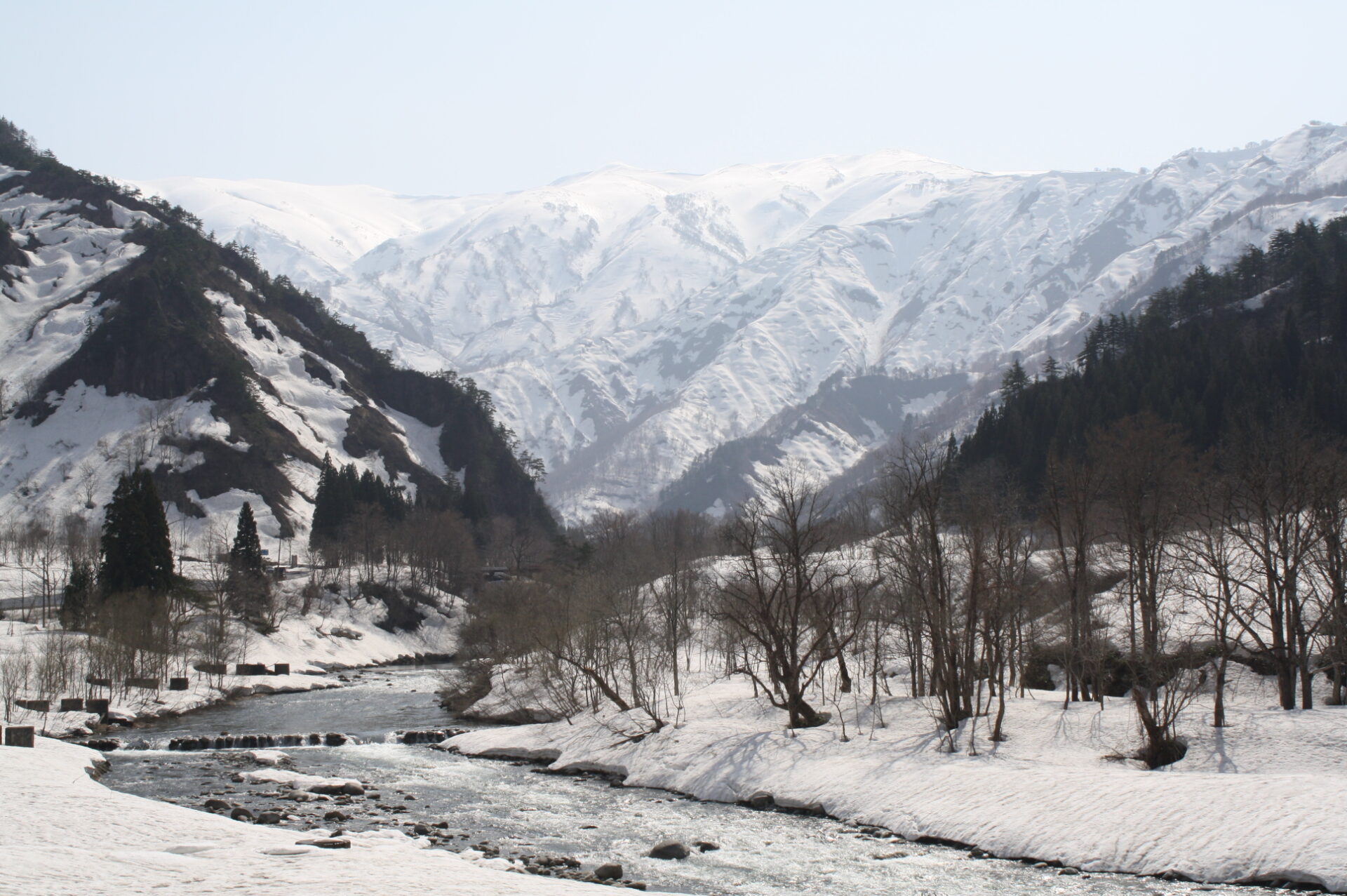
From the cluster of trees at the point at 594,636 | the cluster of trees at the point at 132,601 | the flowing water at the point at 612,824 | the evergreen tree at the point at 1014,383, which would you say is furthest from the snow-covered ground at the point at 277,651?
the evergreen tree at the point at 1014,383

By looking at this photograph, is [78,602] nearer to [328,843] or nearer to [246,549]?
[246,549]

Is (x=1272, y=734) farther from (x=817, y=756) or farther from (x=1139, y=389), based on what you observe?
(x=1139, y=389)

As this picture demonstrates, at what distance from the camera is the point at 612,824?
1340 inches

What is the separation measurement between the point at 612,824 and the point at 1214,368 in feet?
384

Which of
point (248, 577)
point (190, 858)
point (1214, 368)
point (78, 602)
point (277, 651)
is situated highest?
point (1214, 368)

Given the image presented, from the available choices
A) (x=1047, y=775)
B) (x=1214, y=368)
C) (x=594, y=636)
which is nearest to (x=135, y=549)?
(x=594, y=636)

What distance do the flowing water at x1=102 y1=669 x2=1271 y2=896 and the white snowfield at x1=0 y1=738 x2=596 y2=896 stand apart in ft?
13.5

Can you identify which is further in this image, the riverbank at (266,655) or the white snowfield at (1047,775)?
the riverbank at (266,655)

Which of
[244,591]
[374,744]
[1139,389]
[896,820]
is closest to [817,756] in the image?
[896,820]

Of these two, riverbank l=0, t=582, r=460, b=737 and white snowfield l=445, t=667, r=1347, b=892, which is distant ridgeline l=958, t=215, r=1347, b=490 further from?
riverbank l=0, t=582, r=460, b=737

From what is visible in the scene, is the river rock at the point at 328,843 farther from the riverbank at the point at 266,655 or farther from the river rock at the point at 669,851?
the riverbank at the point at 266,655

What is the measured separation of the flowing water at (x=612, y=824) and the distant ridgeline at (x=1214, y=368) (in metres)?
79.0

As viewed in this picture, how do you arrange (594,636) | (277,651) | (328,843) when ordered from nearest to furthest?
(328,843), (594,636), (277,651)

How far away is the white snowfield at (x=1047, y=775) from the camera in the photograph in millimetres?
26938
